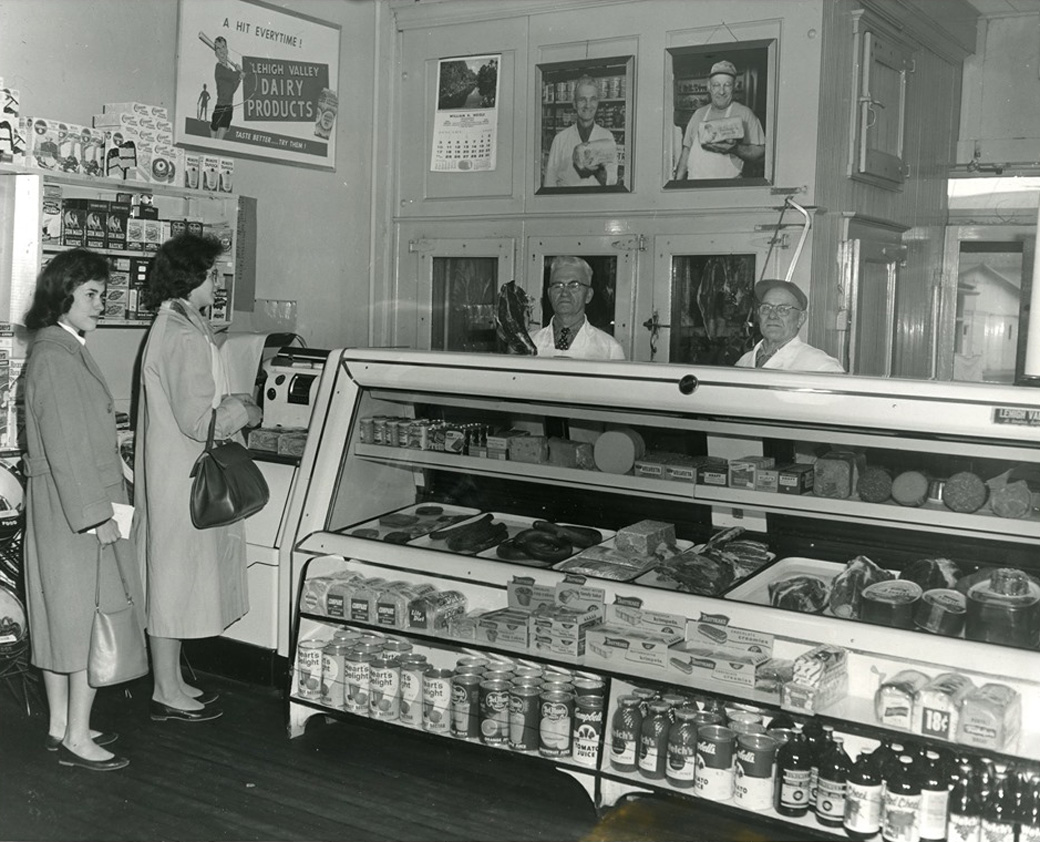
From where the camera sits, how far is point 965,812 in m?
2.68

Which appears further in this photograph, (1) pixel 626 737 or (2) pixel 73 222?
(2) pixel 73 222

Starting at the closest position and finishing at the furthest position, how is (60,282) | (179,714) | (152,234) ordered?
(60,282) → (179,714) → (152,234)

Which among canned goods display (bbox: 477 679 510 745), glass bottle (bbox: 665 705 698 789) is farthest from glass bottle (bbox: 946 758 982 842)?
canned goods display (bbox: 477 679 510 745)

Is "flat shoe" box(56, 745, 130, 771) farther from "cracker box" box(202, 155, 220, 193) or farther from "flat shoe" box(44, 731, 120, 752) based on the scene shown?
"cracker box" box(202, 155, 220, 193)

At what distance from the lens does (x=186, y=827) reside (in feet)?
10.5

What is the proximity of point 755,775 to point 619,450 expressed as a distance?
109 cm

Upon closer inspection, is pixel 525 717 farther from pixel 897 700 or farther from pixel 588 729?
pixel 897 700

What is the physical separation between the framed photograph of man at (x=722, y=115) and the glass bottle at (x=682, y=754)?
12.0 ft

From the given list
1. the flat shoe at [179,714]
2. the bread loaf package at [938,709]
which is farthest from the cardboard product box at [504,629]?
the flat shoe at [179,714]

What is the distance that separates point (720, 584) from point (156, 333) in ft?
7.14

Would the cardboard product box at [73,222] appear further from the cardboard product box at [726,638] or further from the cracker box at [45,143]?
the cardboard product box at [726,638]

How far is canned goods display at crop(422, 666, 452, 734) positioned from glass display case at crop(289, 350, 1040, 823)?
6cm

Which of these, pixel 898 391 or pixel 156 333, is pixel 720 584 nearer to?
pixel 898 391

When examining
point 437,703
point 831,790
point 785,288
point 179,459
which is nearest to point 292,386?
point 179,459
